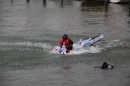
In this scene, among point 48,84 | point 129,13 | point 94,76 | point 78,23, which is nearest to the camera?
point 48,84

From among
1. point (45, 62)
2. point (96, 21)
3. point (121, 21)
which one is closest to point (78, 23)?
point (96, 21)

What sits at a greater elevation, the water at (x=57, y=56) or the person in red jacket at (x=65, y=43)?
the person in red jacket at (x=65, y=43)

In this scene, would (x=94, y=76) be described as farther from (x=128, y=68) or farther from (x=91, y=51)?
(x=91, y=51)

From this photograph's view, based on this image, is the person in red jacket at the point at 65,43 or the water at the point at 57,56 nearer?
the water at the point at 57,56

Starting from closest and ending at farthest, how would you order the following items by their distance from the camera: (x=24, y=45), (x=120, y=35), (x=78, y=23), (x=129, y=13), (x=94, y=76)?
(x=94, y=76)
(x=24, y=45)
(x=120, y=35)
(x=78, y=23)
(x=129, y=13)

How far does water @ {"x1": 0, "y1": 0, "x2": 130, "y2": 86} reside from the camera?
20.4 metres

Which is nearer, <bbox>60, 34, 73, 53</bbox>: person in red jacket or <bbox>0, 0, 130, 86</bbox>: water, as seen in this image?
<bbox>0, 0, 130, 86</bbox>: water

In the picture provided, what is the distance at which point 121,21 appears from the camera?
45.5 meters

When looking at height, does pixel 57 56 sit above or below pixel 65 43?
below

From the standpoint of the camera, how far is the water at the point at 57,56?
2041 cm

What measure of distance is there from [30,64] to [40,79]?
11.6 feet

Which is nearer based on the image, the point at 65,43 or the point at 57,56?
the point at 57,56

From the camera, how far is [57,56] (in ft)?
85.4

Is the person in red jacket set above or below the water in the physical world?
above
